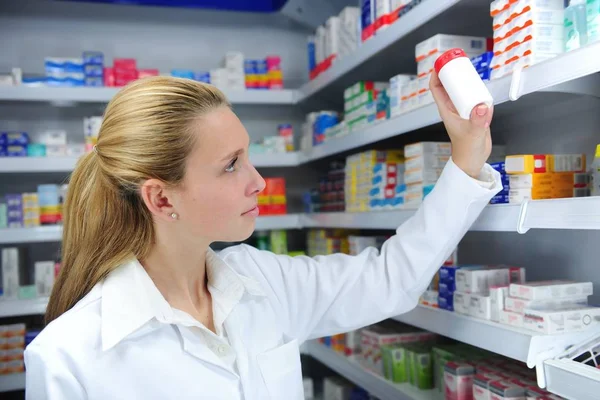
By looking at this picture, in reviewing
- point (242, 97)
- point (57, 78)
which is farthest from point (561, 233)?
point (57, 78)

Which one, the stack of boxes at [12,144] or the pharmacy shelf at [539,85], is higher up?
the stack of boxes at [12,144]

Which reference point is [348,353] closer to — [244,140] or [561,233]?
[561,233]

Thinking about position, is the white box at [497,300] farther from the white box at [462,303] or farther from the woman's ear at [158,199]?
the woman's ear at [158,199]

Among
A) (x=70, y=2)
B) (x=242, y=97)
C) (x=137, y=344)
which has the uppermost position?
(x=70, y=2)

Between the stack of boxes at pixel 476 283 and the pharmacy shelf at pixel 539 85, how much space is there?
554 millimetres

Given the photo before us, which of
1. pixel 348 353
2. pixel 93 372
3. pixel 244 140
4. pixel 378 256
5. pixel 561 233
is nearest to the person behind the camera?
pixel 93 372

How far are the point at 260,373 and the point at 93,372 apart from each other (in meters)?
0.50

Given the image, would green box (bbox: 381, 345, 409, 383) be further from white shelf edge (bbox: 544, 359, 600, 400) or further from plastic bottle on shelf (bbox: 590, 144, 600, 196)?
plastic bottle on shelf (bbox: 590, 144, 600, 196)

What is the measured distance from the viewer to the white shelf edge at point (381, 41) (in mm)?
2219

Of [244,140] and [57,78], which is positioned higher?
[57,78]

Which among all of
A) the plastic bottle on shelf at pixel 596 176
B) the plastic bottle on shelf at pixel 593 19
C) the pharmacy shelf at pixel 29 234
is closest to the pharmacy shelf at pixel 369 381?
the plastic bottle on shelf at pixel 596 176

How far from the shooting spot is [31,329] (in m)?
3.97

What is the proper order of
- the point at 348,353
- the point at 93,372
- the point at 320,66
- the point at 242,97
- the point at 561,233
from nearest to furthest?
the point at 93,372
the point at 561,233
the point at 348,353
the point at 320,66
the point at 242,97

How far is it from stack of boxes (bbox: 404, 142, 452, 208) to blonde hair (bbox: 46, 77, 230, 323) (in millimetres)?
927
